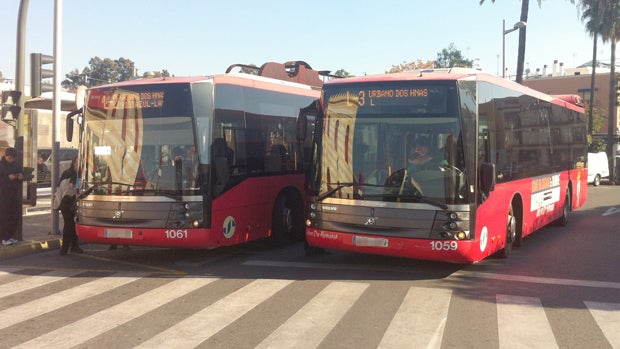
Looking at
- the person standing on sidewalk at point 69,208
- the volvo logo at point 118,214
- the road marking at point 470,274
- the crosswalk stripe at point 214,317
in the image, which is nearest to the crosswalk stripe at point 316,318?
the crosswalk stripe at point 214,317

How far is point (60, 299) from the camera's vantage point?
7.22m

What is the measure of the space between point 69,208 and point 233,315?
219 inches

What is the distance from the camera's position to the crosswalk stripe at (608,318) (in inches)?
223

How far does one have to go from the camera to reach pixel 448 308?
671 centimetres

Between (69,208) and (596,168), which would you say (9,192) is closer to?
(69,208)

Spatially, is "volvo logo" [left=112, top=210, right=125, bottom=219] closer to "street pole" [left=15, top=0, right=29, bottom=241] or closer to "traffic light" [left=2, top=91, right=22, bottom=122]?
"street pole" [left=15, top=0, right=29, bottom=241]

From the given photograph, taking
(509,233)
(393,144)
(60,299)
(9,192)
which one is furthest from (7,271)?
(509,233)

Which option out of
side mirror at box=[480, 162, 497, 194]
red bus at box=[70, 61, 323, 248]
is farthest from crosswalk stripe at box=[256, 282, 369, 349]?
red bus at box=[70, 61, 323, 248]

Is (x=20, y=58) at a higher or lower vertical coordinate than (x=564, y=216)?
higher

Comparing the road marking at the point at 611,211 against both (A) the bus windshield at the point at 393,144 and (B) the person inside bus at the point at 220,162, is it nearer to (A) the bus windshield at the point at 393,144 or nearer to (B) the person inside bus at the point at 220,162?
(A) the bus windshield at the point at 393,144

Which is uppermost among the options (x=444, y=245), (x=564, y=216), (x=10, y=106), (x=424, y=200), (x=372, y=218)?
(x=10, y=106)

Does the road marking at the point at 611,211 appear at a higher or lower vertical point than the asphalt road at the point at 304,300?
higher

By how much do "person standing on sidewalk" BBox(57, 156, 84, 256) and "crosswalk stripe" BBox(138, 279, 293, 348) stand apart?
4345 mm

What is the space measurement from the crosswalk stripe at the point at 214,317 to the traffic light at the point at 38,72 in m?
7.20
